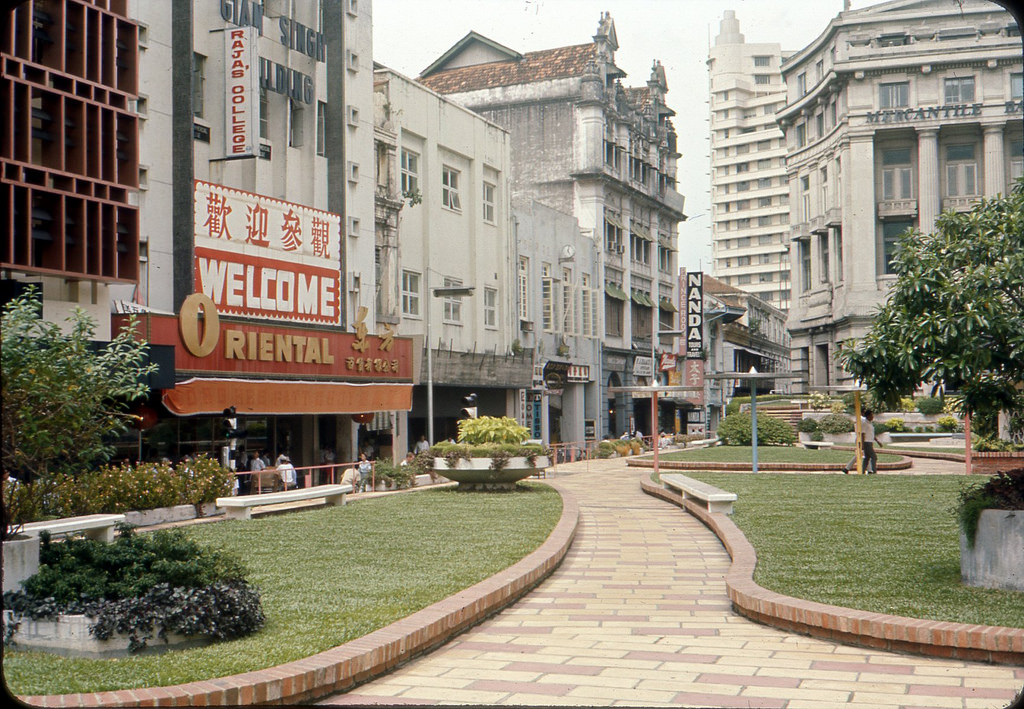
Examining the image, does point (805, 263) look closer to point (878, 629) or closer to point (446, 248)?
point (446, 248)

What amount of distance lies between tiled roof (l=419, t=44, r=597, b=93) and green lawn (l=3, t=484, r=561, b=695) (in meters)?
36.3

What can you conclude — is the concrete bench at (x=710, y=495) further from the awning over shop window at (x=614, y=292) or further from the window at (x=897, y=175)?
the window at (x=897, y=175)

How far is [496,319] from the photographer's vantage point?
43062 mm

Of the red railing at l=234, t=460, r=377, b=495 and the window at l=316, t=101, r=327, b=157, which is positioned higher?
the window at l=316, t=101, r=327, b=157

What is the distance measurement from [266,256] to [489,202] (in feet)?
53.0

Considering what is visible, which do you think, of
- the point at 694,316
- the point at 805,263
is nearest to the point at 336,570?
the point at 694,316

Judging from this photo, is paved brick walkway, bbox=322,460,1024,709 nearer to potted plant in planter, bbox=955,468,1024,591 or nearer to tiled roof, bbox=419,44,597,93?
potted plant in planter, bbox=955,468,1024,591

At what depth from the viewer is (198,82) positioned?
1059 inches

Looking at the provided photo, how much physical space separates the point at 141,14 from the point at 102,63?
4517 mm

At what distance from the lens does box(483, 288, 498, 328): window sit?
138ft

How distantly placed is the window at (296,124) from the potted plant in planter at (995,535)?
24.9 meters

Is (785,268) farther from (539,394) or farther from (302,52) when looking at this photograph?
(302,52)

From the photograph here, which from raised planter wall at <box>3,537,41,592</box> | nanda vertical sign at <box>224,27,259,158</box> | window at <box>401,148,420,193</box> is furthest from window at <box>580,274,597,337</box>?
raised planter wall at <box>3,537,41,592</box>

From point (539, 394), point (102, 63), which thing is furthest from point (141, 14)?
point (539, 394)
